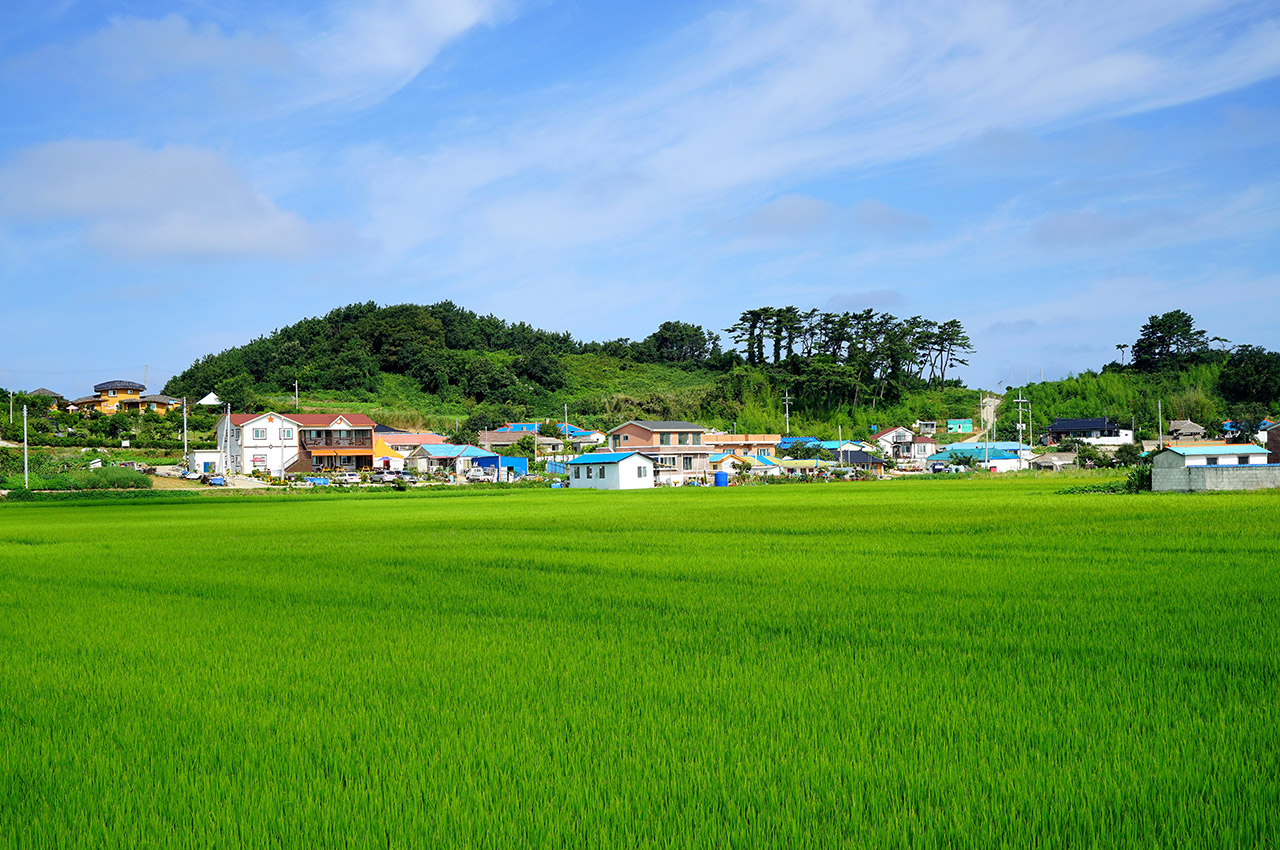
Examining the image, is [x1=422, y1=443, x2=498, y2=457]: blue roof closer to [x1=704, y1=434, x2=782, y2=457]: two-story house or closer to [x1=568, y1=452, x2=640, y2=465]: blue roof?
[x1=568, y1=452, x2=640, y2=465]: blue roof

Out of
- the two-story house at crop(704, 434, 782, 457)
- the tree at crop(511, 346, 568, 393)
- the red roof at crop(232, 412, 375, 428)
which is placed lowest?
the two-story house at crop(704, 434, 782, 457)

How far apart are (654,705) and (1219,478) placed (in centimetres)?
2948

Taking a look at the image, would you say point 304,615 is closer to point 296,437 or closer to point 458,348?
point 296,437

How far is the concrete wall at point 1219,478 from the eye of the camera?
90.2 feet

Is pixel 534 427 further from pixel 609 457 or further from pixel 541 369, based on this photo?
pixel 609 457

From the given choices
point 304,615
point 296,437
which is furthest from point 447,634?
point 296,437

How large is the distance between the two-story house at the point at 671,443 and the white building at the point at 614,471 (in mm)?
8036

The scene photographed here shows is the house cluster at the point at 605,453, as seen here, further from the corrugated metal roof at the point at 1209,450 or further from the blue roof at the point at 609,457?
the corrugated metal roof at the point at 1209,450

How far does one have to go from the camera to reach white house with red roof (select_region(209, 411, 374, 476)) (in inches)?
2207

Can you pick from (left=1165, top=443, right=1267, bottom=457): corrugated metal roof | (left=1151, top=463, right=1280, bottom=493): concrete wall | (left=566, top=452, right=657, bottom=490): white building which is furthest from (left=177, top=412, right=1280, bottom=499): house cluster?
(left=1151, top=463, right=1280, bottom=493): concrete wall

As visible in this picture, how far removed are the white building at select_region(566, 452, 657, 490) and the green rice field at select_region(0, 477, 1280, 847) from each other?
34.6 meters

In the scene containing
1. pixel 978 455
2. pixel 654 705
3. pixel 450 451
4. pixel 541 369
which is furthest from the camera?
pixel 541 369

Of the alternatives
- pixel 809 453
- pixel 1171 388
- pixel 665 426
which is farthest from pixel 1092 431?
pixel 665 426

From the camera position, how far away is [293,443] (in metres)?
58.0
